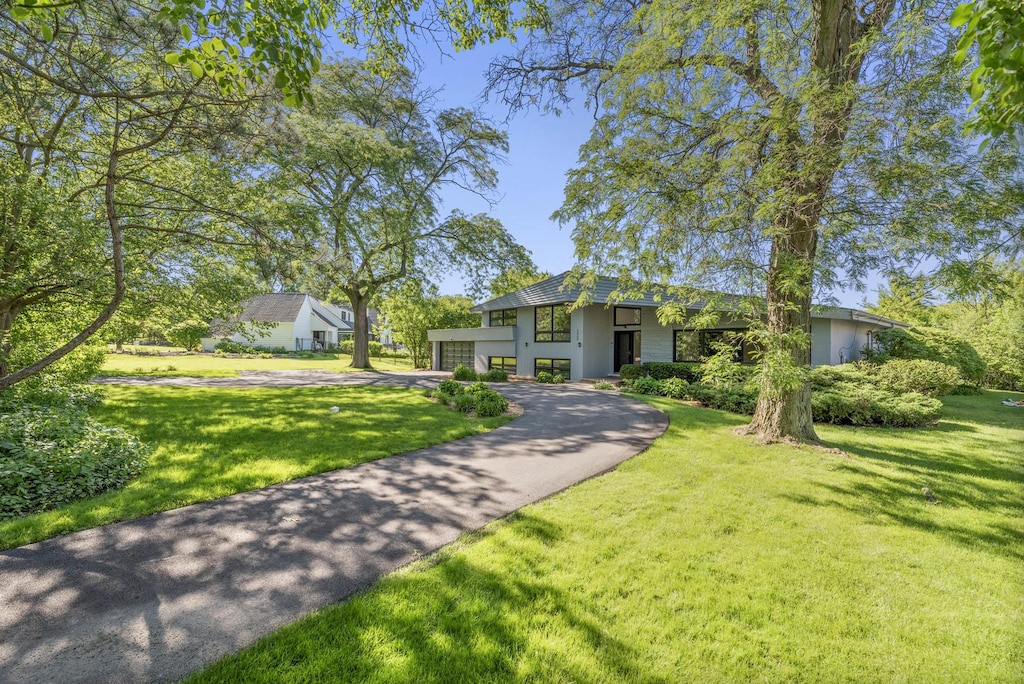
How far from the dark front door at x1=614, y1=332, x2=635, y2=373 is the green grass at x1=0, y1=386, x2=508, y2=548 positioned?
10472 millimetres

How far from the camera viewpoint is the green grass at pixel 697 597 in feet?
7.78

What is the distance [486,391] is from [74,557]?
308 inches

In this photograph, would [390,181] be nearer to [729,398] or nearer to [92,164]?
[92,164]

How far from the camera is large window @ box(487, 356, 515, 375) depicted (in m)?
20.5

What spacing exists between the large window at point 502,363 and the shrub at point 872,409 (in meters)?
12.7

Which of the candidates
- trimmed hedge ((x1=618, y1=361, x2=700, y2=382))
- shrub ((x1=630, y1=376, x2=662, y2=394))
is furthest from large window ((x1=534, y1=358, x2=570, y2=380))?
shrub ((x1=630, y1=376, x2=662, y2=394))

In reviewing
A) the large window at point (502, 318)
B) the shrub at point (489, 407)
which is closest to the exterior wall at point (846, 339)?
the large window at point (502, 318)

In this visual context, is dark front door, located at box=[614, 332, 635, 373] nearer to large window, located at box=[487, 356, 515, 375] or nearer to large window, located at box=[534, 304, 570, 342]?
large window, located at box=[534, 304, 570, 342]

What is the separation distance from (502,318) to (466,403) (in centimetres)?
1195

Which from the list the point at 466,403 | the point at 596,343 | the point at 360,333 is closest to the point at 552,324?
the point at 596,343

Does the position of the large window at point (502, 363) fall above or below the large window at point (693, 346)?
below

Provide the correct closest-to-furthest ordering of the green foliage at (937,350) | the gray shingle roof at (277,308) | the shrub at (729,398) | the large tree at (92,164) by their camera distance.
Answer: the large tree at (92,164), the shrub at (729,398), the green foliage at (937,350), the gray shingle roof at (277,308)

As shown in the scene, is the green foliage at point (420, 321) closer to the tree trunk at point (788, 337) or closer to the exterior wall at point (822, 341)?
the exterior wall at point (822, 341)

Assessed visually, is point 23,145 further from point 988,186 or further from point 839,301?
point 988,186
